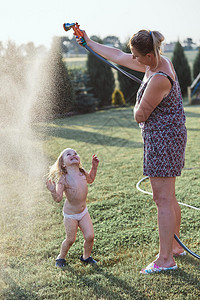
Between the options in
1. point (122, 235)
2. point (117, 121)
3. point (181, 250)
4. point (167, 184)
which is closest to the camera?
point (167, 184)

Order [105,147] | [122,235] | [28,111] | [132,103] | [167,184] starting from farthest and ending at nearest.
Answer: [132,103], [105,147], [28,111], [122,235], [167,184]

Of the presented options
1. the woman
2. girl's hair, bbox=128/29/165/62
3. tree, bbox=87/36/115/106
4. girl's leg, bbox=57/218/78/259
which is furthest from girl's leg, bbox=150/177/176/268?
tree, bbox=87/36/115/106

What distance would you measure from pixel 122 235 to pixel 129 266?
20.6 inches

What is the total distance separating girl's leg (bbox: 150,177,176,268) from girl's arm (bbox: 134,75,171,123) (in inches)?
19.4

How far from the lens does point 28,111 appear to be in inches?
194

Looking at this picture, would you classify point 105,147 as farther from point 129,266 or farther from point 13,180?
point 129,266

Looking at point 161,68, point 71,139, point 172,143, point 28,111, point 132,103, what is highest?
point 161,68

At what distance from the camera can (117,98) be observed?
16.6 metres

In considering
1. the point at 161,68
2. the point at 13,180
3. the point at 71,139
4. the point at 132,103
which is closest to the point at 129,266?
the point at 161,68

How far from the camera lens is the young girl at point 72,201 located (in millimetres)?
2604

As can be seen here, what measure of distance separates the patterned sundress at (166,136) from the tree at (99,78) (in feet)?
47.3

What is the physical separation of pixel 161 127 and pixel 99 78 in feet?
48.0

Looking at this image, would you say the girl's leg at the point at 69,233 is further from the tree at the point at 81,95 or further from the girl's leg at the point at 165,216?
the tree at the point at 81,95

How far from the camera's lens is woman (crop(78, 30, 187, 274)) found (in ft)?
7.38
